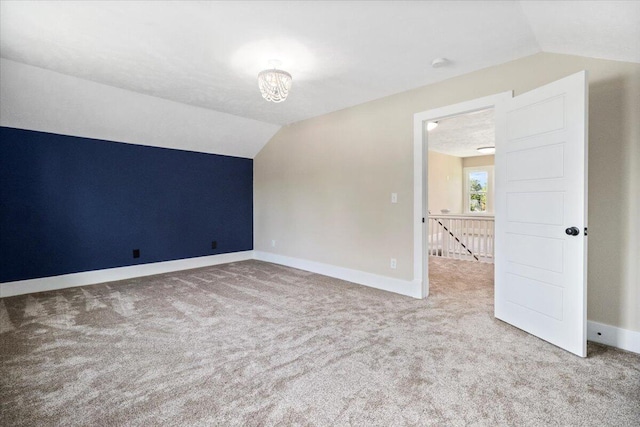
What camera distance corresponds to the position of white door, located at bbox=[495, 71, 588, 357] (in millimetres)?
2150

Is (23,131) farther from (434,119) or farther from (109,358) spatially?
(434,119)

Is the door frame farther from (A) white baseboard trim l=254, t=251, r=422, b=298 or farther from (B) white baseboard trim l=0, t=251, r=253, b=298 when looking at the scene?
(B) white baseboard trim l=0, t=251, r=253, b=298

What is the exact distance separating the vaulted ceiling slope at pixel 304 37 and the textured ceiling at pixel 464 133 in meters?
1.77

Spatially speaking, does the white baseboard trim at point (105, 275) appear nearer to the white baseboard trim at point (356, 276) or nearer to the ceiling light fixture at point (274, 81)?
the white baseboard trim at point (356, 276)

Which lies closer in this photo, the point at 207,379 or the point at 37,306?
the point at 207,379

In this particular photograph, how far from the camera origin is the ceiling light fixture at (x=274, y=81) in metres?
2.79

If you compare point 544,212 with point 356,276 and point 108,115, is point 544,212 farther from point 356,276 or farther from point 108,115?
point 108,115

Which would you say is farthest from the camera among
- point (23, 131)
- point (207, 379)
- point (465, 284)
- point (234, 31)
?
point (465, 284)

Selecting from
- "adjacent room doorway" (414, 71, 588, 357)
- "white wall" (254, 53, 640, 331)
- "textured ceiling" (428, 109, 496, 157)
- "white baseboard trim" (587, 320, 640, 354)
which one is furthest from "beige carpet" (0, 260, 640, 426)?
"textured ceiling" (428, 109, 496, 157)

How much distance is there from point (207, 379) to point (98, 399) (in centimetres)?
58

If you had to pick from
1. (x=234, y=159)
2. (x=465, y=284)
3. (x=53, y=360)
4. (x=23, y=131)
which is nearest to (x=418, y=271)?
(x=465, y=284)

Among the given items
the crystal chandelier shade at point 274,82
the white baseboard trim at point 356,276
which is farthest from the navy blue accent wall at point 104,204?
the crystal chandelier shade at point 274,82

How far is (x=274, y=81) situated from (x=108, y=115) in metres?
2.57

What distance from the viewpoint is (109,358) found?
2.16 m
